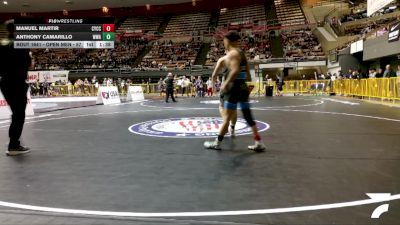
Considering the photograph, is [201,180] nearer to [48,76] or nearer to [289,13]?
[48,76]

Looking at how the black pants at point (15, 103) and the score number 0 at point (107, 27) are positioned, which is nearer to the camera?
the black pants at point (15, 103)

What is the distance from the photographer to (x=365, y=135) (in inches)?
241

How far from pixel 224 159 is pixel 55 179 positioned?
1893 mm

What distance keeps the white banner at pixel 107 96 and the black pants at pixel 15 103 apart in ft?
36.8

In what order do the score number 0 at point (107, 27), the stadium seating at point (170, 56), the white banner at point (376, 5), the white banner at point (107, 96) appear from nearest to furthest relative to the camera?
the white banner at point (376, 5), the score number 0 at point (107, 27), the white banner at point (107, 96), the stadium seating at point (170, 56)

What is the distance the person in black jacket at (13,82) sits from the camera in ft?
16.1

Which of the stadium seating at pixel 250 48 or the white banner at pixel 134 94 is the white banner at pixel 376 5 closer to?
the white banner at pixel 134 94

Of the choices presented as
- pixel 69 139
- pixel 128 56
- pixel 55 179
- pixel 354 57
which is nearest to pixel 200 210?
pixel 55 179

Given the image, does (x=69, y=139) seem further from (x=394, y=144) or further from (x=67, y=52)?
(x=67, y=52)

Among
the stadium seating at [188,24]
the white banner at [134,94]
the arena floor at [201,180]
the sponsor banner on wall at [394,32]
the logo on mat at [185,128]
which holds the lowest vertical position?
the arena floor at [201,180]

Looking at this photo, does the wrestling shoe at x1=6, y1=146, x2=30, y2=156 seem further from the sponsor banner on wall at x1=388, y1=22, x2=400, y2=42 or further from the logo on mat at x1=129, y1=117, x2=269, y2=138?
the sponsor banner on wall at x1=388, y1=22, x2=400, y2=42

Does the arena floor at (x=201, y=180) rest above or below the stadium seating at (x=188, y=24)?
below
